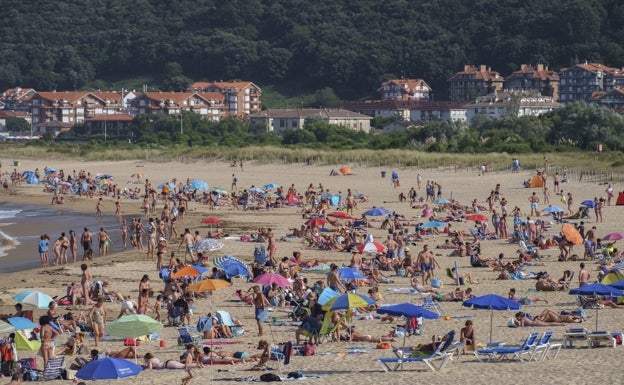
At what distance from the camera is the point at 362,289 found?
64.3 ft

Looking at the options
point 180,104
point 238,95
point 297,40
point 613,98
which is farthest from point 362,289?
point 297,40

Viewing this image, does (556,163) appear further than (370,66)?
No

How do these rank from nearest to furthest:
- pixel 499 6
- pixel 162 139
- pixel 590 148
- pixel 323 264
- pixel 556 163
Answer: pixel 323 264, pixel 556 163, pixel 590 148, pixel 162 139, pixel 499 6

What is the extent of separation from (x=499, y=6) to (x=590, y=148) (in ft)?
217

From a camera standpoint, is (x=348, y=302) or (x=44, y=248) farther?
(x=44, y=248)

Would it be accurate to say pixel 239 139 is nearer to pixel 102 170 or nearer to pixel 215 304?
pixel 102 170

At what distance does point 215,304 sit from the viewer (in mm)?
18688

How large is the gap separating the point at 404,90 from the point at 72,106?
98.3ft

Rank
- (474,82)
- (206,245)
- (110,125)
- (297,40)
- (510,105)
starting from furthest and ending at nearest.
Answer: (297,40) < (474,82) < (110,125) < (510,105) < (206,245)

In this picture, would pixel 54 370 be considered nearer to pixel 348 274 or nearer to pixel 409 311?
pixel 409 311

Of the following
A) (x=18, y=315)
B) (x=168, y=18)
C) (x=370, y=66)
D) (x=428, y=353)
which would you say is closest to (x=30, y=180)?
(x=18, y=315)

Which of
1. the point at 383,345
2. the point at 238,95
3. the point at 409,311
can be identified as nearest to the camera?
the point at 409,311

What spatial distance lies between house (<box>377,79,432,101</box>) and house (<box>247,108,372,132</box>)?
11639 mm

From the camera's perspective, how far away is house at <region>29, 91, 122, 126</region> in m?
102
